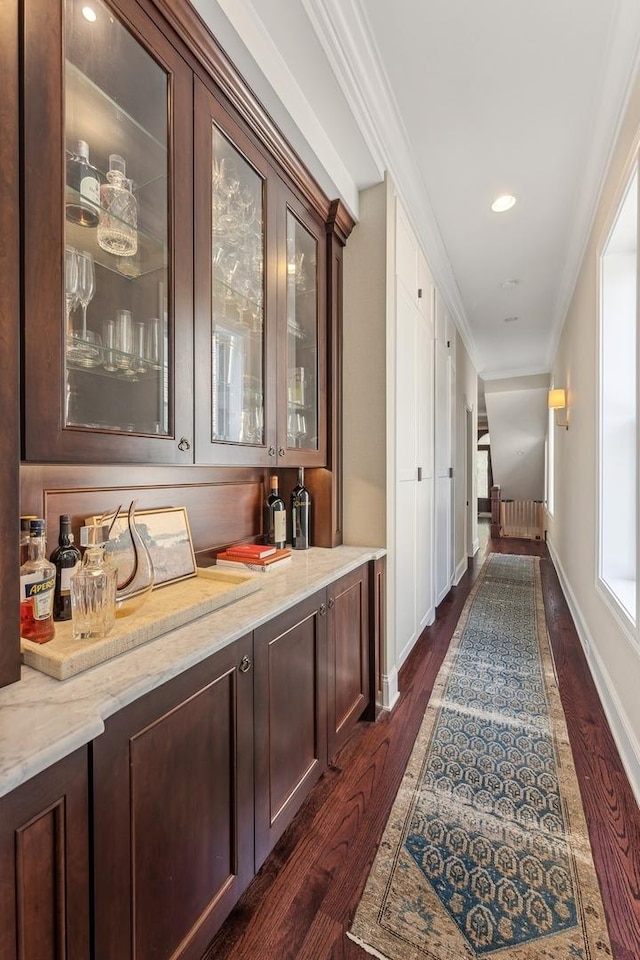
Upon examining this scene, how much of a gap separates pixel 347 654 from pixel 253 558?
2.05 feet

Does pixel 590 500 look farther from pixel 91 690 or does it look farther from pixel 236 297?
pixel 91 690

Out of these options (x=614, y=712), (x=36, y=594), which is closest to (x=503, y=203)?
(x=614, y=712)

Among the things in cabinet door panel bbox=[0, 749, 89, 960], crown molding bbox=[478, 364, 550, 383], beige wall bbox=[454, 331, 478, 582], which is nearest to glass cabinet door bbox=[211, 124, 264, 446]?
cabinet door panel bbox=[0, 749, 89, 960]

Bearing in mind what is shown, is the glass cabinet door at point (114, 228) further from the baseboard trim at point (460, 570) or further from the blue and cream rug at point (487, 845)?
the baseboard trim at point (460, 570)

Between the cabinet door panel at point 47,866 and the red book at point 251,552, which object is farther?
the red book at point 251,552

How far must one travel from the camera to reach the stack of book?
5.63 ft

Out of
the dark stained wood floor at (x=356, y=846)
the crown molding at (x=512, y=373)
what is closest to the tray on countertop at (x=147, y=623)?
the dark stained wood floor at (x=356, y=846)

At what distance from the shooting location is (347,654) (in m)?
1.89

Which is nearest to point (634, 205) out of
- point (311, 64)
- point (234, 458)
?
point (311, 64)

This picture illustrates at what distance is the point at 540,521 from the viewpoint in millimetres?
7746

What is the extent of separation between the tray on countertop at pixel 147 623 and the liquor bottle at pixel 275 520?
478mm

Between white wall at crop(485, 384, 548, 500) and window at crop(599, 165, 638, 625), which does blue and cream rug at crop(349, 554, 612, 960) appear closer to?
window at crop(599, 165, 638, 625)

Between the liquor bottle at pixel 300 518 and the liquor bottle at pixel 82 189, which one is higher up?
the liquor bottle at pixel 82 189

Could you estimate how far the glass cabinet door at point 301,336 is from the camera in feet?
6.29
